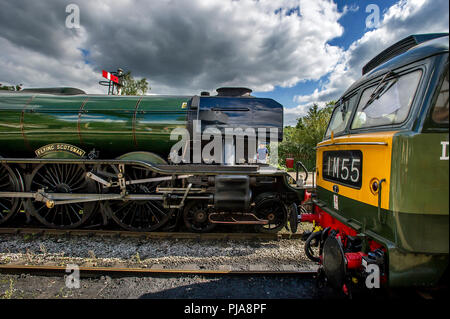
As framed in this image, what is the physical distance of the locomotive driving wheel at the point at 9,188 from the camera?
4.74 metres

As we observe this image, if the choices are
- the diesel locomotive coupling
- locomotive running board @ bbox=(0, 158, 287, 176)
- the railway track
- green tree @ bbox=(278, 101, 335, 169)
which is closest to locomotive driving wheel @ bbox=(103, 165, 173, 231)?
the diesel locomotive coupling

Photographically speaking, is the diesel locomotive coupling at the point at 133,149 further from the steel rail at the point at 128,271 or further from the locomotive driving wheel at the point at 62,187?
the steel rail at the point at 128,271

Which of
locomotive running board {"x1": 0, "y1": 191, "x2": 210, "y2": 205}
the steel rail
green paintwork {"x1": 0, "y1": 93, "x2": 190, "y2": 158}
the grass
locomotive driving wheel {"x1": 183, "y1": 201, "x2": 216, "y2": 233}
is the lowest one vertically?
the grass

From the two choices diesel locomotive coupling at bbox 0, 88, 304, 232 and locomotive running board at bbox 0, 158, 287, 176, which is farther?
diesel locomotive coupling at bbox 0, 88, 304, 232

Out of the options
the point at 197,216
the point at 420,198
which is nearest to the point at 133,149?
the point at 197,216

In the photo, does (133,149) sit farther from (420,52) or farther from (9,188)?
(420,52)

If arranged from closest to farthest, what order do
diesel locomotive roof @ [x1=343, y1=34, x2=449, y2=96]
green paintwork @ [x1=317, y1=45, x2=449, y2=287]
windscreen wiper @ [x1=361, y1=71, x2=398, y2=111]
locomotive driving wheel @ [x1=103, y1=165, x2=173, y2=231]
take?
green paintwork @ [x1=317, y1=45, x2=449, y2=287]
diesel locomotive roof @ [x1=343, y1=34, x2=449, y2=96]
windscreen wiper @ [x1=361, y1=71, x2=398, y2=111]
locomotive driving wheel @ [x1=103, y1=165, x2=173, y2=231]

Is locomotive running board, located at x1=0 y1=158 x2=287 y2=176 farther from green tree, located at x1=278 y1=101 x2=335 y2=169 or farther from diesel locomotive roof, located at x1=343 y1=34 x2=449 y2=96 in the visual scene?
green tree, located at x1=278 y1=101 x2=335 y2=169

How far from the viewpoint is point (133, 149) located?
4.98 metres

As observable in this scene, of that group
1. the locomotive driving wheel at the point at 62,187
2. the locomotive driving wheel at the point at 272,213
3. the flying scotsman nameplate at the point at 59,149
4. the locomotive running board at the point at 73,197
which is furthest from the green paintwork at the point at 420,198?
the flying scotsman nameplate at the point at 59,149

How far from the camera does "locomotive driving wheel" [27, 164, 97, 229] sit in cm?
477

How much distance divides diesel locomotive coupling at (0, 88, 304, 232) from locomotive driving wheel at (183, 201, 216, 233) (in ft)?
0.07

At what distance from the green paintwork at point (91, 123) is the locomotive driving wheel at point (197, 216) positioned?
137 centimetres
